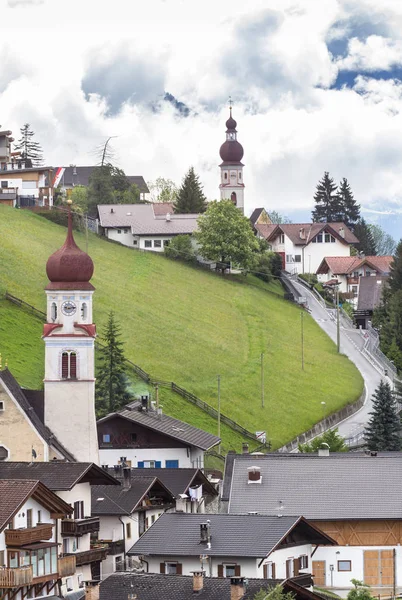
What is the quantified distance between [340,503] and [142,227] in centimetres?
10493

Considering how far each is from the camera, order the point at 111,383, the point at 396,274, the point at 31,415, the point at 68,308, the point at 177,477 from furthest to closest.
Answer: the point at 396,274
the point at 111,383
the point at 68,308
the point at 177,477
the point at 31,415

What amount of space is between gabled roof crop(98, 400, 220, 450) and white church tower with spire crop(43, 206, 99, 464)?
9908mm

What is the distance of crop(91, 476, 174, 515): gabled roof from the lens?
76188 millimetres

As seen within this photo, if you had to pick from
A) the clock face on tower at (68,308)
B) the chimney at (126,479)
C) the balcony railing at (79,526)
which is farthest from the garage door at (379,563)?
the clock face on tower at (68,308)

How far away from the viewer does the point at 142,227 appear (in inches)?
7170

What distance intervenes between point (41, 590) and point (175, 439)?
1386 inches

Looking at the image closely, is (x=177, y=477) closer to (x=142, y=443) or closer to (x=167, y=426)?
(x=142, y=443)

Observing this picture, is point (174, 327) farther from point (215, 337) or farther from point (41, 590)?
point (41, 590)

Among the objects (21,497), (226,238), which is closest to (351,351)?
(226,238)

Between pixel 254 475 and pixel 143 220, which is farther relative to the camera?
pixel 143 220

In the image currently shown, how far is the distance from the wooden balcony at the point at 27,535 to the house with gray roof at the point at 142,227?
116361 millimetres

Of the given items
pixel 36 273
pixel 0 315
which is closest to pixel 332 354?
pixel 36 273

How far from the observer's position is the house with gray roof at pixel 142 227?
181 metres

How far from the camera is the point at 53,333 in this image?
89375 millimetres
